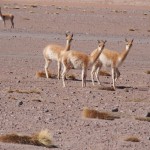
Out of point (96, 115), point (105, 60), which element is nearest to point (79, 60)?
point (105, 60)

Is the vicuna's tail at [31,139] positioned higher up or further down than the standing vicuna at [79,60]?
higher up

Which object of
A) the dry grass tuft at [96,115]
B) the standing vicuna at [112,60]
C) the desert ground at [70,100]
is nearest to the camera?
the desert ground at [70,100]

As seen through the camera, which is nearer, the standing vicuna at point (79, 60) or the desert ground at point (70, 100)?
the desert ground at point (70, 100)

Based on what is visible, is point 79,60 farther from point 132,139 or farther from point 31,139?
point 31,139

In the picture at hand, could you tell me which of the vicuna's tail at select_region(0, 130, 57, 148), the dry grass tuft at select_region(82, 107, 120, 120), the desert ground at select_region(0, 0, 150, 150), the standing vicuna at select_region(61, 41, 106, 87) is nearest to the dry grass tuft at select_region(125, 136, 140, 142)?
the desert ground at select_region(0, 0, 150, 150)

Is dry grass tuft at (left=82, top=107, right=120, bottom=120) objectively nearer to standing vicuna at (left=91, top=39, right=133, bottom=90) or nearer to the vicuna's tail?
the vicuna's tail

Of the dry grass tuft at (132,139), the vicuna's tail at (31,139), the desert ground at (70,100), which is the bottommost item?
the desert ground at (70,100)

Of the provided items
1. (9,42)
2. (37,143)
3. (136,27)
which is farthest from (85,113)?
(136,27)

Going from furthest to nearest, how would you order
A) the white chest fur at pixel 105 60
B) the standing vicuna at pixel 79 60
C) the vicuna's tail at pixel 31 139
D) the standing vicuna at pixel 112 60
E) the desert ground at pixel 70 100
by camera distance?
the white chest fur at pixel 105 60 → the standing vicuna at pixel 112 60 → the standing vicuna at pixel 79 60 → the desert ground at pixel 70 100 → the vicuna's tail at pixel 31 139

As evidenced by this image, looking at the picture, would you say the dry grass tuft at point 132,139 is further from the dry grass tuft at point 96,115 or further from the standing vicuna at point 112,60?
the standing vicuna at point 112,60

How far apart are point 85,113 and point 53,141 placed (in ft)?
9.00

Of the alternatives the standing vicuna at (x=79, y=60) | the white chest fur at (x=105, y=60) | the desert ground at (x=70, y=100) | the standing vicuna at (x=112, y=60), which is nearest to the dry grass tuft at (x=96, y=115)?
the desert ground at (x=70, y=100)

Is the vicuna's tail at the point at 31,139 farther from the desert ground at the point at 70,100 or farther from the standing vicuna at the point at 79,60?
the standing vicuna at the point at 79,60

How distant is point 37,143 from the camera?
39.5 ft
